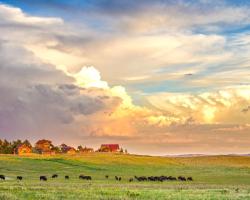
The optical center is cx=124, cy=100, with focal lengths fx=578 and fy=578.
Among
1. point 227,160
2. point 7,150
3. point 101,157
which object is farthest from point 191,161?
point 7,150

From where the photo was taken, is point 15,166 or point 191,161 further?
point 191,161

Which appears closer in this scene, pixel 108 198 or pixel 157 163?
pixel 108 198

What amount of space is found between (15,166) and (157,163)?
146 feet

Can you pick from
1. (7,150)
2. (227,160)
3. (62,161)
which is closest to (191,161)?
(227,160)

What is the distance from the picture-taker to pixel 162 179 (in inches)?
3100

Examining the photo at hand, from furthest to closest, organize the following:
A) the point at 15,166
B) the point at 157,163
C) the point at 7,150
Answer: the point at 7,150 → the point at 157,163 → the point at 15,166

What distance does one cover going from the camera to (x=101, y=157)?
149 metres

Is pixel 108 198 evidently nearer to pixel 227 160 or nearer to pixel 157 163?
pixel 157 163

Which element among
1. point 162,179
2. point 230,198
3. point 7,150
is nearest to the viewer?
point 230,198

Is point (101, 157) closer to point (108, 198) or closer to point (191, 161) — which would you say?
point (191, 161)

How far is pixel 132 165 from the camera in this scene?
439 ft

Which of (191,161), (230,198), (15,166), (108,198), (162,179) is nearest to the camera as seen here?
(108,198)

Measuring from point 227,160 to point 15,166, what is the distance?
7130 cm

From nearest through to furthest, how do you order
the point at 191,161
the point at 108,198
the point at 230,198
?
1. the point at 108,198
2. the point at 230,198
3. the point at 191,161
